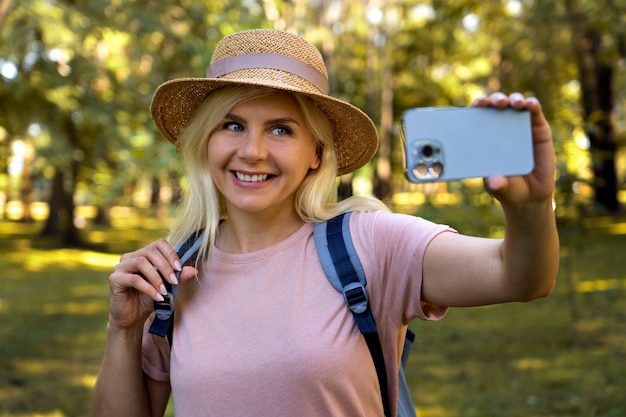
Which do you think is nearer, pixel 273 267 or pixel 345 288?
pixel 345 288

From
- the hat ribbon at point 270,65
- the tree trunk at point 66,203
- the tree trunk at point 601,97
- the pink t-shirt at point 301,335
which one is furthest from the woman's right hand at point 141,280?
the tree trunk at point 601,97

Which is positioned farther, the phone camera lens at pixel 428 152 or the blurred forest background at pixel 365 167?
the blurred forest background at pixel 365 167

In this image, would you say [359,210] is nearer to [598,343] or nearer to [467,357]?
[467,357]

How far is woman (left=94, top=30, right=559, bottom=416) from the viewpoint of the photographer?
171cm

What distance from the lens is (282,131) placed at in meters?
1.96

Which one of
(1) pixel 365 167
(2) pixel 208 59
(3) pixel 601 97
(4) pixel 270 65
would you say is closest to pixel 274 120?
(4) pixel 270 65

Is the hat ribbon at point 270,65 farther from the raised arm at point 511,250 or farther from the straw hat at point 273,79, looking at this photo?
the raised arm at point 511,250

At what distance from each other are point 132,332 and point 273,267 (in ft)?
1.51

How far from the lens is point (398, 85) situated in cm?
2320

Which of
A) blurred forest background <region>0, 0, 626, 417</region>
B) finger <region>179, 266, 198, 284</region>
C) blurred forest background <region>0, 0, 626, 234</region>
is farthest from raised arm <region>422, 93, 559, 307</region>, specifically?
blurred forest background <region>0, 0, 626, 234</region>

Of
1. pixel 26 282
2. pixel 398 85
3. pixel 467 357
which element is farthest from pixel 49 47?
pixel 398 85

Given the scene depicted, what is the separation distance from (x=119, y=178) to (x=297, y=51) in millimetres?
6591

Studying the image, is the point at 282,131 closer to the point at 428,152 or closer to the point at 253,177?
the point at 253,177

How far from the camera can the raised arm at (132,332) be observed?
6.35 ft
